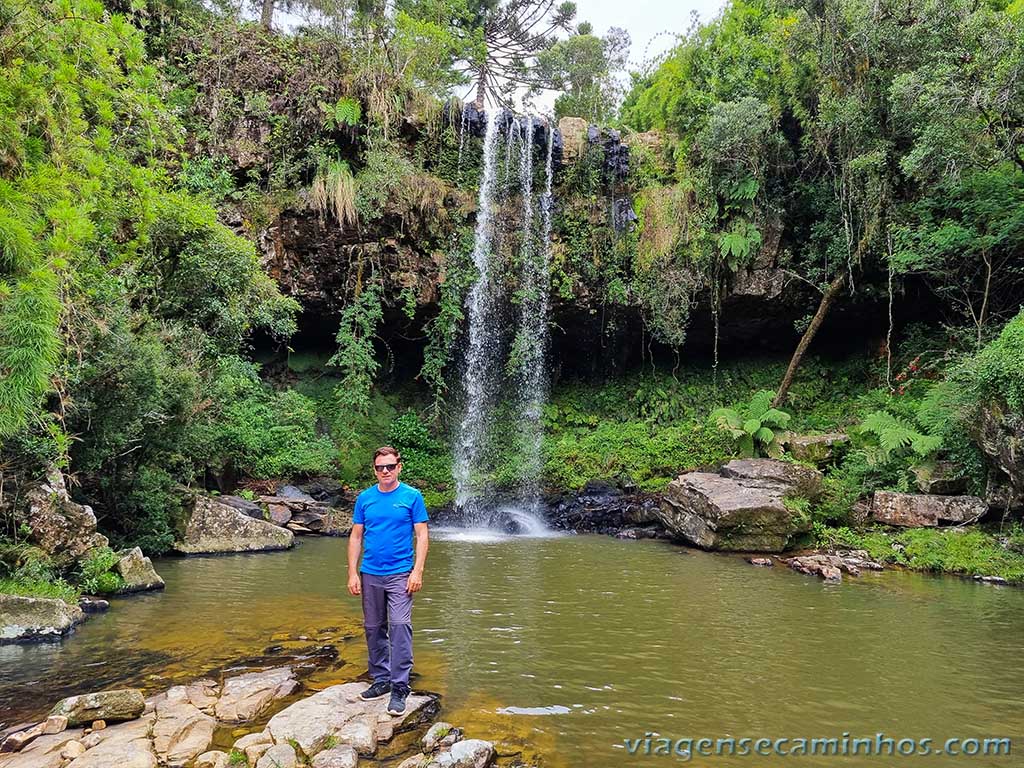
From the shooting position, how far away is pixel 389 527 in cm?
404

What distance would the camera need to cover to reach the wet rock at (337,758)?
3018mm

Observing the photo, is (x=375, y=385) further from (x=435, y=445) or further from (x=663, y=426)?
(x=663, y=426)

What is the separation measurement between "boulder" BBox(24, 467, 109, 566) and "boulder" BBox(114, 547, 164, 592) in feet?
1.02

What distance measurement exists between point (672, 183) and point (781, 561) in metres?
11.1

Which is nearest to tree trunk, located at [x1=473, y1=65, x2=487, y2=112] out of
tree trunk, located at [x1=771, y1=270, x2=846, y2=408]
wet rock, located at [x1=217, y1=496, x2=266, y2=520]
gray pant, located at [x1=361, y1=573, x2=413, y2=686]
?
tree trunk, located at [x1=771, y1=270, x2=846, y2=408]

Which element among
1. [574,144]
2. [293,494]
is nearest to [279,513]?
[293,494]

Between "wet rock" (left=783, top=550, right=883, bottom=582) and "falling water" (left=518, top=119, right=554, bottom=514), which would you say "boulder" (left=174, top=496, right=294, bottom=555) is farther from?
"wet rock" (left=783, top=550, right=883, bottom=582)

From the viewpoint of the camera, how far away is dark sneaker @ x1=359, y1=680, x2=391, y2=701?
3778 millimetres

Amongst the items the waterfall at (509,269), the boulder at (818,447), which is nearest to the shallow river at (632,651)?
the boulder at (818,447)

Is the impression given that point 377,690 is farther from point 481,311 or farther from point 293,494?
point 481,311

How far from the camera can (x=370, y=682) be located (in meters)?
4.12

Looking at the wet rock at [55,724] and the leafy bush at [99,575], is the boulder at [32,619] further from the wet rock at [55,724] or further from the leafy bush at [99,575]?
the wet rock at [55,724]

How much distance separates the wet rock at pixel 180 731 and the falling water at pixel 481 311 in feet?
39.9

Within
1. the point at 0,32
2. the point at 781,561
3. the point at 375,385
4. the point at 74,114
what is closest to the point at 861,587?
the point at 781,561
